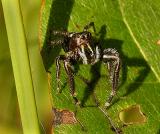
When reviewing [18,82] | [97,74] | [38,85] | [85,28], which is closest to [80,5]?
[85,28]

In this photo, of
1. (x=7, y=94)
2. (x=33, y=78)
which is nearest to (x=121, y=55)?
(x=33, y=78)

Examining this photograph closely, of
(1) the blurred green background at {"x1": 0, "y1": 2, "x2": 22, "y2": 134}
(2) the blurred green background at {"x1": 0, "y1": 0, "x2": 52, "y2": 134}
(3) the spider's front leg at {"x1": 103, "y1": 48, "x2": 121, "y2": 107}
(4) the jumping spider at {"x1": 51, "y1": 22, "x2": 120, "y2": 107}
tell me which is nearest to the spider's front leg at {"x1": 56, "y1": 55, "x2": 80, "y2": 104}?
(4) the jumping spider at {"x1": 51, "y1": 22, "x2": 120, "y2": 107}

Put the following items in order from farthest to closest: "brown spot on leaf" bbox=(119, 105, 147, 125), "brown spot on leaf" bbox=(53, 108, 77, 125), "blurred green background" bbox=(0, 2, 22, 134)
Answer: "blurred green background" bbox=(0, 2, 22, 134) < "brown spot on leaf" bbox=(119, 105, 147, 125) < "brown spot on leaf" bbox=(53, 108, 77, 125)

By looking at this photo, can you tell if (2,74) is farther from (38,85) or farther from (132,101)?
(132,101)

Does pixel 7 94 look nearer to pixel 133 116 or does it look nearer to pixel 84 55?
pixel 84 55

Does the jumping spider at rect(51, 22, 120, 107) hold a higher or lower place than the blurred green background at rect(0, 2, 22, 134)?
higher

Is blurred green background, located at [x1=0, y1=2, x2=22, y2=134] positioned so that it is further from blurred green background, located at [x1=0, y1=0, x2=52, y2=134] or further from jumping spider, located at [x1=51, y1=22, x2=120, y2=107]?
jumping spider, located at [x1=51, y1=22, x2=120, y2=107]
